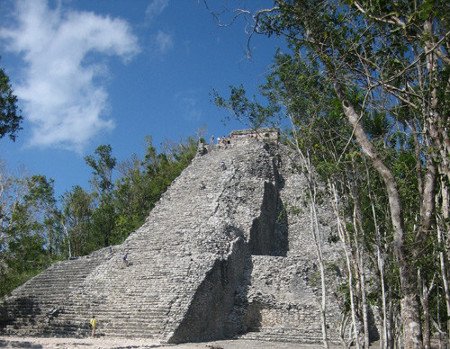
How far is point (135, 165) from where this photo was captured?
32.1 metres

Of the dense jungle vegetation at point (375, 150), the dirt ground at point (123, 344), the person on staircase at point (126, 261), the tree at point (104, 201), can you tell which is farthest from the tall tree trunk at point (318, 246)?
the tree at point (104, 201)

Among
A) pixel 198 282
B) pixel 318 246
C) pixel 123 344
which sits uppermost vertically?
pixel 318 246

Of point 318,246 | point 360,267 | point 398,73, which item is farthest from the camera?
point 360,267

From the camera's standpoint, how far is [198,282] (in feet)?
44.4

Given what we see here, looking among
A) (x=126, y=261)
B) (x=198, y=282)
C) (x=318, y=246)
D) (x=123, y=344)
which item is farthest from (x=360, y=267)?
(x=126, y=261)

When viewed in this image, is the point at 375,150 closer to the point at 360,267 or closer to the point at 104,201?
the point at 360,267

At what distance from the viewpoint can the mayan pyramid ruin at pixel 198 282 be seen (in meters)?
13.2

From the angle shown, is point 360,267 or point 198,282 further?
point 198,282

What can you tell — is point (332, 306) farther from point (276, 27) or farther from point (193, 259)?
point (276, 27)

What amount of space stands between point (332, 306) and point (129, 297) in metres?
5.69

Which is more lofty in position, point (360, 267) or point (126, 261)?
point (126, 261)

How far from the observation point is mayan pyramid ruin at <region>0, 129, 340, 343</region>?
1318 centimetres

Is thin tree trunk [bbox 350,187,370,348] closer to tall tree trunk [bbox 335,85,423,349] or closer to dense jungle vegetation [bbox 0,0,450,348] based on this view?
dense jungle vegetation [bbox 0,0,450,348]

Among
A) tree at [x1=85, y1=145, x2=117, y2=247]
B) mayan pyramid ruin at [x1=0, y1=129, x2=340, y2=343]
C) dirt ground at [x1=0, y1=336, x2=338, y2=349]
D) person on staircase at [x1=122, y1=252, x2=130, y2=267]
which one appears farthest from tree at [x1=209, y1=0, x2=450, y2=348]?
tree at [x1=85, y1=145, x2=117, y2=247]
